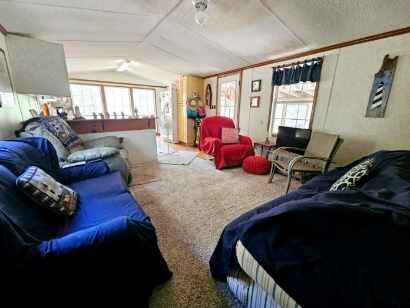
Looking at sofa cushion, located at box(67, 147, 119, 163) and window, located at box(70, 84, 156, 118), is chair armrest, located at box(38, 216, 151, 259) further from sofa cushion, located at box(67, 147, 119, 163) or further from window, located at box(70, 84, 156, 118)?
window, located at box(70, 84, 156, 118)

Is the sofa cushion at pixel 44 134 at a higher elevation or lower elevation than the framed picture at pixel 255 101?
lower

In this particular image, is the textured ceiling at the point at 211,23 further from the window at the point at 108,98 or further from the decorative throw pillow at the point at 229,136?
the window at the point at 108,98

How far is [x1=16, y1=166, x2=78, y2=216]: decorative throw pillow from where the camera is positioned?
101 cm

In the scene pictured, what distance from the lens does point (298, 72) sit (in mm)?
3074

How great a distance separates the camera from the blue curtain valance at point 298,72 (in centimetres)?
286

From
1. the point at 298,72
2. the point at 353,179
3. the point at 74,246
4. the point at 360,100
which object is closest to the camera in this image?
the point at 74,246

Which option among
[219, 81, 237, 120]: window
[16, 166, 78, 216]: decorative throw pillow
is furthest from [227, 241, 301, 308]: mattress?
[219, 81, 237, 120]: window

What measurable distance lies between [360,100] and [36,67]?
4.37 m

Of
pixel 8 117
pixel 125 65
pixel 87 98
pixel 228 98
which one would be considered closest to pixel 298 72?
pixel 228 98

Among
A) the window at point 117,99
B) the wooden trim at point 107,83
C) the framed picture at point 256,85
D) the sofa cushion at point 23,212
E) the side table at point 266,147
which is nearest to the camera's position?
the sofa cushion at point 23,212

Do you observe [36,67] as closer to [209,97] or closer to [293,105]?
[209,97]

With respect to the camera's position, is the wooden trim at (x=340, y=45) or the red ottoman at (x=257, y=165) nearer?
the wooden trim at (x=340, y=45)

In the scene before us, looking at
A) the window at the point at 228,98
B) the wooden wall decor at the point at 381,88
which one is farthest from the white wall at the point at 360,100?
the window at the point at 228,98

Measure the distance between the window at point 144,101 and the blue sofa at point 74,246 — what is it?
6.37 meters
